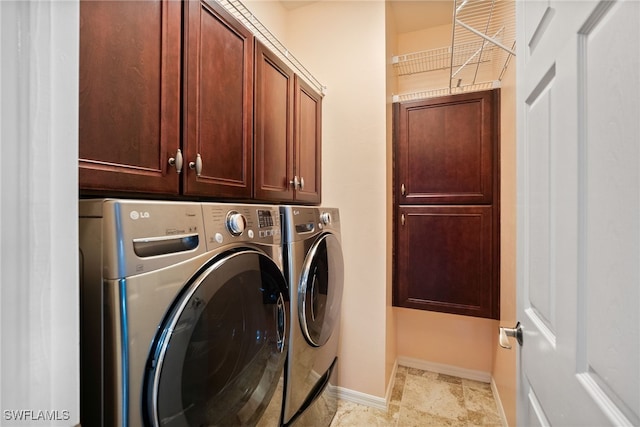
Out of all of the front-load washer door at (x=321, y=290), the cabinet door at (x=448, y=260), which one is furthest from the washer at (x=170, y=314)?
the cabinet door at (x=448, y=260)

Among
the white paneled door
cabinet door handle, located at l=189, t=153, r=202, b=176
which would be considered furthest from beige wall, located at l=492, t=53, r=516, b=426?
cabinet door handle, located at l=189, t=153, r=202, b=176

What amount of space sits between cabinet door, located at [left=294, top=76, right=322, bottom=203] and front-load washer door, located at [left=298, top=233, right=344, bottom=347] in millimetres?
365

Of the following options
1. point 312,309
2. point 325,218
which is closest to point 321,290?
point 312,309

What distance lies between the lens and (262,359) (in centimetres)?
95

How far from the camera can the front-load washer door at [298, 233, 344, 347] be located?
1.27m

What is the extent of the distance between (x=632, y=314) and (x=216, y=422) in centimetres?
91

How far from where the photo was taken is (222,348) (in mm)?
775

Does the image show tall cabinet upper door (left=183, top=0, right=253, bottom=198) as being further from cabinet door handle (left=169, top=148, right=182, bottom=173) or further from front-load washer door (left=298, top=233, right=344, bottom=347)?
front-load washer door (left=298, top=233, right=344, bottom=347)

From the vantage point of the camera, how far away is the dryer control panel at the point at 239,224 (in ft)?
2.62

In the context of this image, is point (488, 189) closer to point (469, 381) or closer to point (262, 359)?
point (469, 381)

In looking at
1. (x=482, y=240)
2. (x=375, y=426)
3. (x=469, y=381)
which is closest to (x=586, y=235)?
(x=482, y=240)

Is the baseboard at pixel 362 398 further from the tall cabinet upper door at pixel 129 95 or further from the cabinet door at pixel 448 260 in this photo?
the tall cabinet upper door at pixel 129 95

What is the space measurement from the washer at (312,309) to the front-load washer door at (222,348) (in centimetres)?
17

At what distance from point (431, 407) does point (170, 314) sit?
6.28 feet
